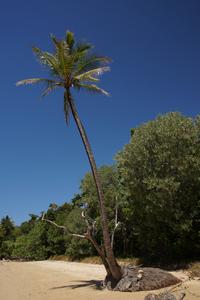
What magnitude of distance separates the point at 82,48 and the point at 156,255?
50.4 feet

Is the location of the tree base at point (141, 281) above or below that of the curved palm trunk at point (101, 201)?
below

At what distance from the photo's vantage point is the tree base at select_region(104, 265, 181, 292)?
1373 cm

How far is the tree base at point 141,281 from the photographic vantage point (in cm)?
1373

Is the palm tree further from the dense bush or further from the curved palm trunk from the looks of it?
the dense bush

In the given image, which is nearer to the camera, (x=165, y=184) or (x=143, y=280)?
(x=143, y=280)

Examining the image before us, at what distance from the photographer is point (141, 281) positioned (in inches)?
548

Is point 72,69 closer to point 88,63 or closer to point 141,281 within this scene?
point 88,63

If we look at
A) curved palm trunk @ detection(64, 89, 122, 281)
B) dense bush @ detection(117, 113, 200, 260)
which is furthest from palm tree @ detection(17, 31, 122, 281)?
dense bush @ detection(117, 113, 200, 260)

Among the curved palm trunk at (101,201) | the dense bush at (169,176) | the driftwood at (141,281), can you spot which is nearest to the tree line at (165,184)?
the dense bush at (169,176)

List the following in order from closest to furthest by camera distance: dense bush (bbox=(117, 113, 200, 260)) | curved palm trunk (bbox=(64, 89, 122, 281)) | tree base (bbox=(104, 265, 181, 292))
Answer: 1. tree base (bbox=(104, 265, 181, 292))
2. curved palm trunk (bbox=(64, 89, 122, 281))
3. dense bush (bbox=(117, 113, 200, 260))

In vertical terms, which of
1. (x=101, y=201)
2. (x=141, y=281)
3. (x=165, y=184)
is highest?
(x=165, y=184)

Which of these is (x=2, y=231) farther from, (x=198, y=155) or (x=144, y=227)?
(x=198, y=155)

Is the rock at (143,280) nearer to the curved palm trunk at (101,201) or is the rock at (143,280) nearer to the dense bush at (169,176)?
the curved palm trunk at (101,201)

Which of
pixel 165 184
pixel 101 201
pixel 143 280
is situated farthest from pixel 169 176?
pixel 143 280
